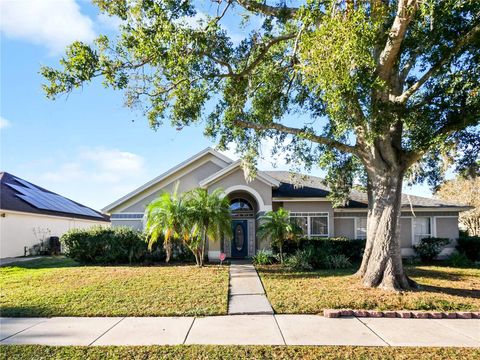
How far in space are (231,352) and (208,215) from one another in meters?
9.56

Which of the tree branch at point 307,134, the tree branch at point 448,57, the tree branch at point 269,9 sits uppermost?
the tree branch at point 269,9

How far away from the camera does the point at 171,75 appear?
10.5 m

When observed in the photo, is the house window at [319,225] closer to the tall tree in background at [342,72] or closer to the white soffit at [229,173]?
the white soffit at [229,173]

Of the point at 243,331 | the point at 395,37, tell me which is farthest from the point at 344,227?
the point at 243,331

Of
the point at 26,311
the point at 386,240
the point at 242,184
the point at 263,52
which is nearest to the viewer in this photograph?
the point at 26,311

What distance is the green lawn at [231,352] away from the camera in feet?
18.9

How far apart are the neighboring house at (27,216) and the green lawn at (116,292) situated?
7.86 m

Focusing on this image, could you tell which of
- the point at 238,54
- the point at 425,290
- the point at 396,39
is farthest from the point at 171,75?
the point at 425,290

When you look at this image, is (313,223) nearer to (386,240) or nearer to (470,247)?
(386,240)

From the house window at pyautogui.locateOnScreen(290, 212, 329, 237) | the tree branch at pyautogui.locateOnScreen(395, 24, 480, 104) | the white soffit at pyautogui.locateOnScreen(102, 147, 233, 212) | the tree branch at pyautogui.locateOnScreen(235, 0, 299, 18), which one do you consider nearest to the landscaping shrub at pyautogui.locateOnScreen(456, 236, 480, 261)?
the house window at pyautogui.locateOnScreen(290, 212, 329, 237)

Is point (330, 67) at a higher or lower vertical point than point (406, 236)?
higher

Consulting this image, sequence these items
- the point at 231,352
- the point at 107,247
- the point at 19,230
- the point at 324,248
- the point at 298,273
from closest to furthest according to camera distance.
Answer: the point at 231,352 < the point at 298,273 < the point at 107,247 < the point at 324,248 < the point at 19,230

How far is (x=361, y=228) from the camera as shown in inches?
803

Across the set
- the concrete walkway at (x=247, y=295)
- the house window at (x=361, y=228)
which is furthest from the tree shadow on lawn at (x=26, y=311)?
the house window at (x=361, y=228)
